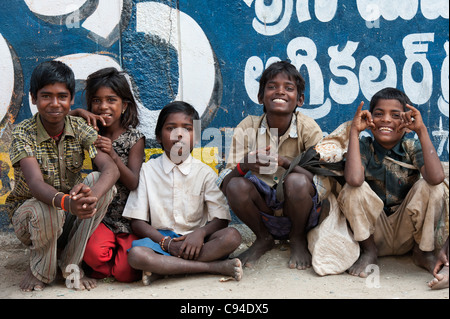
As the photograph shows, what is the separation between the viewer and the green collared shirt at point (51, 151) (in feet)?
8.98

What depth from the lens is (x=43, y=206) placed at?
267 cm

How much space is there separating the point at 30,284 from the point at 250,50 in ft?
7.39

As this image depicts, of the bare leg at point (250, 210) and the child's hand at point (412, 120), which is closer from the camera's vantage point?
the child's hand at point (412, 120)

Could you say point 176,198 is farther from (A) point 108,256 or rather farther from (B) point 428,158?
(B) point 428,158

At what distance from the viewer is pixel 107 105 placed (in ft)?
10.4

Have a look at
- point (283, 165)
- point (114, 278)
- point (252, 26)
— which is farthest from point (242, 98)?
point (114, 278)

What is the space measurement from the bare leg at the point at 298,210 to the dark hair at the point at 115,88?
1.18 meters

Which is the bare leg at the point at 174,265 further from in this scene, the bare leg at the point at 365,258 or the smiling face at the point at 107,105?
the smiling face at the point at 107,105

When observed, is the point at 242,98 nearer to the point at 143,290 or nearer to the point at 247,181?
the point at 247,181

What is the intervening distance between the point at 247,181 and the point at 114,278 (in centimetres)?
101

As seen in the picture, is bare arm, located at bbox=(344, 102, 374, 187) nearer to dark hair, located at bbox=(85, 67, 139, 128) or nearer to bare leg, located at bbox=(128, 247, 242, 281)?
bare leg, located at bbox=(128, 247, 242, 281)

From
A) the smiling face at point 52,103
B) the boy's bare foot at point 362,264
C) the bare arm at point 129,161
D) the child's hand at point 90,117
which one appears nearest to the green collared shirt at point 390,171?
the boy's bare foot at point 362,264

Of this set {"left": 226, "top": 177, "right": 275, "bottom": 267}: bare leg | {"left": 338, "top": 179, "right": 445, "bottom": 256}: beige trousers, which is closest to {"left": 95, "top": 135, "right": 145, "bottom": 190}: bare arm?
{"left": 226, "top": 177, "right": 275, "bottom": 267}: bare leg

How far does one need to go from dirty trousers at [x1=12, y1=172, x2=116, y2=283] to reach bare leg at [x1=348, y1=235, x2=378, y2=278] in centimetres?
150
